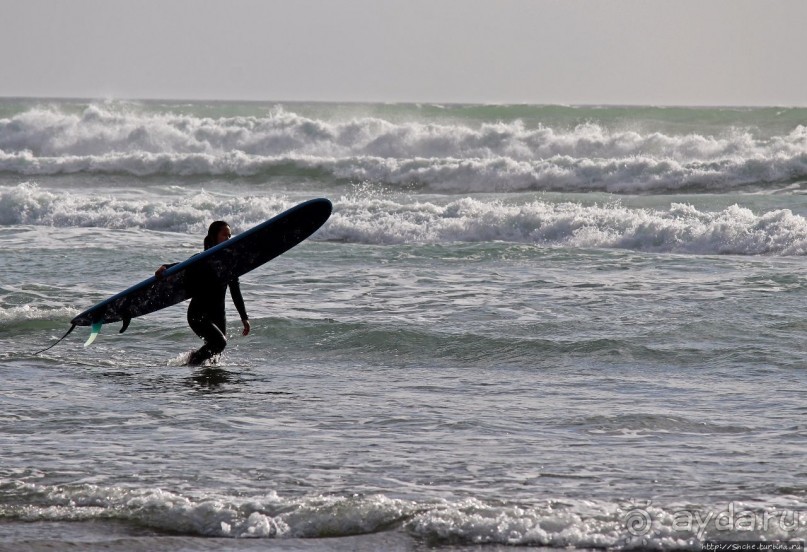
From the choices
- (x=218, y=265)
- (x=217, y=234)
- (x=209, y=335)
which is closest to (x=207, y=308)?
(x=209, y=335)

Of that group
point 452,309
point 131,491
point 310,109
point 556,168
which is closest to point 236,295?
point 452,309

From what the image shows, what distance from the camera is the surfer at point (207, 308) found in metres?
9.19

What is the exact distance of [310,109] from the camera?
45531 millimetres

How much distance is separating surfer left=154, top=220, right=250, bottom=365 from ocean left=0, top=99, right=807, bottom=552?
29 centimetres

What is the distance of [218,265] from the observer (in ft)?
31.1

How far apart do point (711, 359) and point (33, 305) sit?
6.77 meters

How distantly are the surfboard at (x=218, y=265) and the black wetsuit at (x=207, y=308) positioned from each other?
70 millimetres

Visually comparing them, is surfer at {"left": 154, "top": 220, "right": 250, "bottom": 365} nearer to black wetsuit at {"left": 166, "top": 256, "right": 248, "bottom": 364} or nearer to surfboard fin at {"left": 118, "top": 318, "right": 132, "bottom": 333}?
black wetsuit at {"left": 166, "top": 256, "right": 248, "bottom": 364}

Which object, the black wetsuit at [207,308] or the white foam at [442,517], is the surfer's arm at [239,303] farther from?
the white foam at [442,517]

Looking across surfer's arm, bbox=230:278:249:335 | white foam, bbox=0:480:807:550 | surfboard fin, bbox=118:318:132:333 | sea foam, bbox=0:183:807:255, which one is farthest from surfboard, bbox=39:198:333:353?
sea foam, bbox=0:183:807:255

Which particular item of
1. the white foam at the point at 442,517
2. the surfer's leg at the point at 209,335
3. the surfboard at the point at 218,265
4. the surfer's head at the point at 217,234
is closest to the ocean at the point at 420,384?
the white foam at the point at 442,517

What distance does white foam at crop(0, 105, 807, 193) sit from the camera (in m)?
25.7
